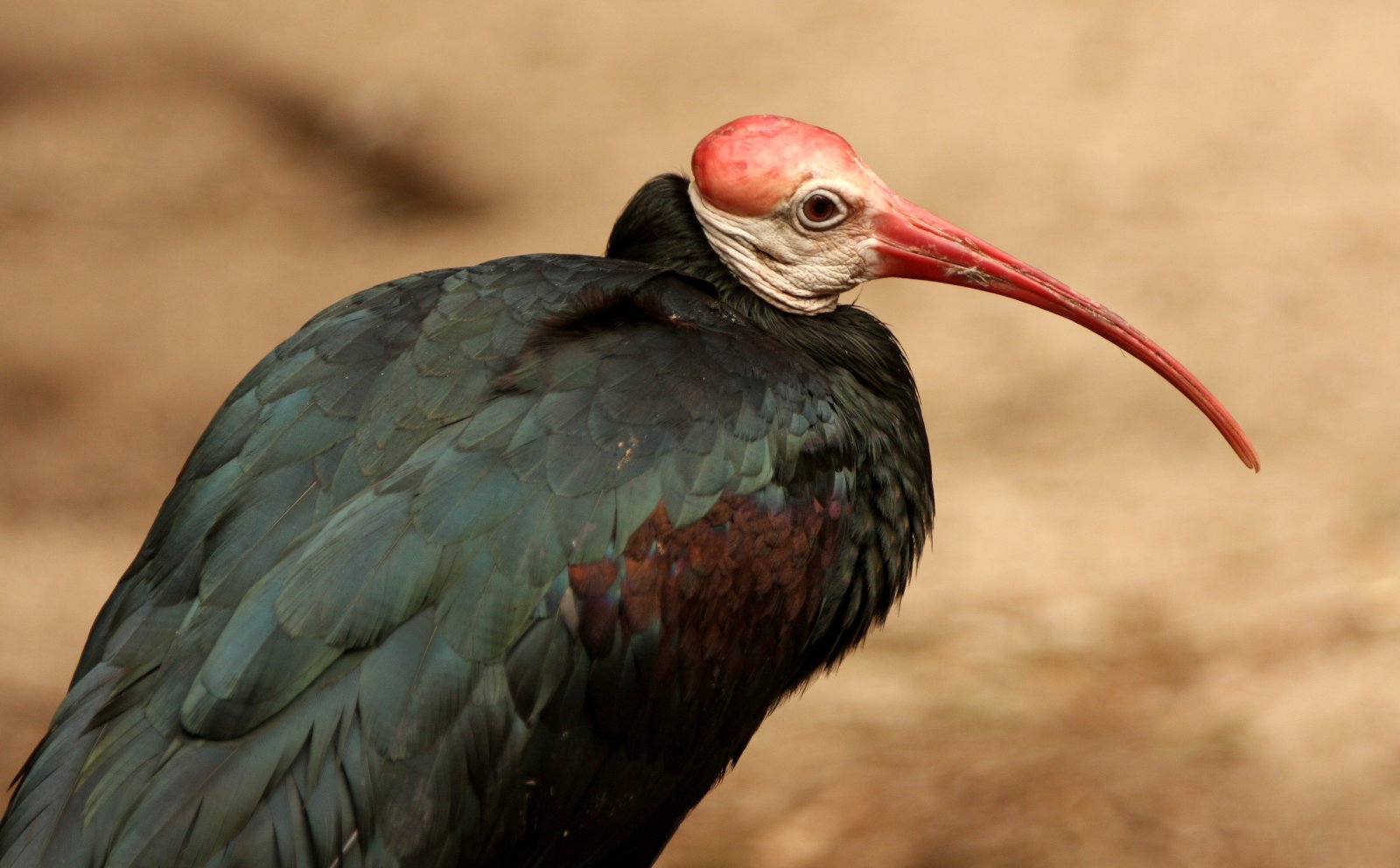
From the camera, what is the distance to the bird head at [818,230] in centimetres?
394

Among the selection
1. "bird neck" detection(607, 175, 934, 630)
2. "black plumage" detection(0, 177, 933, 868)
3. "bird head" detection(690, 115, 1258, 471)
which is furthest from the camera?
"bird head" detection(690, 115, 1258, 471)

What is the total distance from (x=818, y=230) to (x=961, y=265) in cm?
36

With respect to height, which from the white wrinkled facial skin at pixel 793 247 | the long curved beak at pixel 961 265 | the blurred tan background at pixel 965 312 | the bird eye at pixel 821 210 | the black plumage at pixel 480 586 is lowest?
the black plumage at pixel 480 586

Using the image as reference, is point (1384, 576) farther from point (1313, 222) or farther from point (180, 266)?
point (180, 266)

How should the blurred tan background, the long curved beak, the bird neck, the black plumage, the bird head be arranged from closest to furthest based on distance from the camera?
the black plumage < the bird neck < the bird head < the long curved beak < the blurred tan background

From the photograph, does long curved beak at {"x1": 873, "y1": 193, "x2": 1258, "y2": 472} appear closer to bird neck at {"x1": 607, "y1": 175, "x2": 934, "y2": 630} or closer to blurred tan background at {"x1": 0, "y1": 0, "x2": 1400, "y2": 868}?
bird neck at {"x1": 607, "y1": 175, "x2": 934, "y2": 630}

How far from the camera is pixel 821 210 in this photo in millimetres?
4016

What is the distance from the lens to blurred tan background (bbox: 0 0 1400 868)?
5.36 meters

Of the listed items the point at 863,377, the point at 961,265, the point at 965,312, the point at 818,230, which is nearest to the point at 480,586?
the point at 863,377

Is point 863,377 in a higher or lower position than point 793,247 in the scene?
lower

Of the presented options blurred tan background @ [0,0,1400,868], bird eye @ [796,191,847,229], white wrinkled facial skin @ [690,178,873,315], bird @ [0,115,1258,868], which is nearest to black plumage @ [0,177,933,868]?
bird @ [0,115,1258,868]

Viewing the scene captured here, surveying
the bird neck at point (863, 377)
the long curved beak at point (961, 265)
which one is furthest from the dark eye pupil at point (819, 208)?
the bird neck at point (863, 377)

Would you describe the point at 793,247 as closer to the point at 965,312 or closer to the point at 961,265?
the point at 961,265

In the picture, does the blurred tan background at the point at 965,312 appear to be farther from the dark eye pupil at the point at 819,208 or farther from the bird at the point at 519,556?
the dark eye pupil at the point at 819,208
